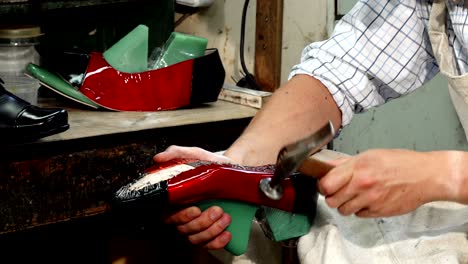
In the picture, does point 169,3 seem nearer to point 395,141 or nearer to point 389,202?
point 395,141

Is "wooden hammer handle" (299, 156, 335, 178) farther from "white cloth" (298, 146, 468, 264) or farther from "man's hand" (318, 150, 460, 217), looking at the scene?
"white cloth" (298, 146, 468, 264)

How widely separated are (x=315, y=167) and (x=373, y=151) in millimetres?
82

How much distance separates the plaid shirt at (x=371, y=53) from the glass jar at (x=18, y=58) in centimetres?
80

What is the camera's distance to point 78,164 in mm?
1607

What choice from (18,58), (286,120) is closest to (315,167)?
(286,120)

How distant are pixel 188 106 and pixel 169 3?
18.3 inches

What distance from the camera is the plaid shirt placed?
134 centimetres

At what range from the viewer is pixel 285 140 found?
126 cm

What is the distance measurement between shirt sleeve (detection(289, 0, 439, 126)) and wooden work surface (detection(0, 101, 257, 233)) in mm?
476

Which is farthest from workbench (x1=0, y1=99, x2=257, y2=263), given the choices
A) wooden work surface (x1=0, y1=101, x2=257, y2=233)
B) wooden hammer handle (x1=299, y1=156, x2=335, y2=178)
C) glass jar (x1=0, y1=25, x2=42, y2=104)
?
wooden hammer handle (x1=299, y1=156, x2=335, y2=178)

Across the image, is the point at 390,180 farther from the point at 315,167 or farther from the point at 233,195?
the point at 233,195

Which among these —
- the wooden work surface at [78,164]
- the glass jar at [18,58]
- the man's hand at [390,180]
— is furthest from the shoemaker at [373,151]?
the glass jar at [18,58]

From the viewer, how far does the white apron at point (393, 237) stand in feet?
3.28

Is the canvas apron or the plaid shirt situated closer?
the canvas apron
